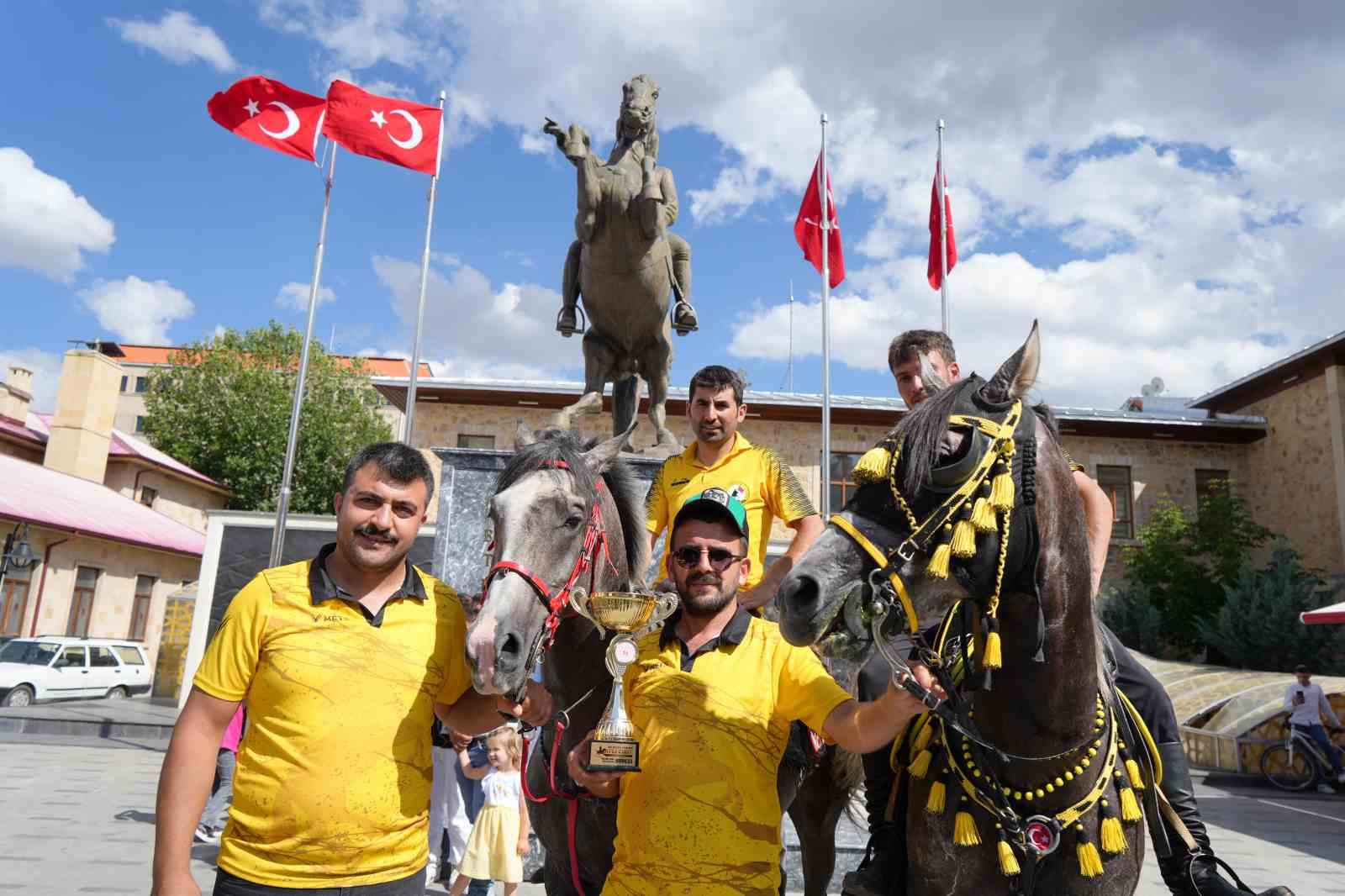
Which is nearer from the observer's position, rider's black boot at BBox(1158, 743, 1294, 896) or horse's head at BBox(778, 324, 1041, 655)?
horse's head at BBox(778, 324, 1041, 655)

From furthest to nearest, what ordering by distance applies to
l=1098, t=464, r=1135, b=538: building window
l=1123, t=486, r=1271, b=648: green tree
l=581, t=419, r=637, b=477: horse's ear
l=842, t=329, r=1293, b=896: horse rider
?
l=1098, t=464, r=1135, b=538: building window
l=1123, t=486, r=1271, b=648: green tree
l=581, t=419, r=637, b=477: horse's ear
l=842, t=329, r=1293, b=896: horse rider

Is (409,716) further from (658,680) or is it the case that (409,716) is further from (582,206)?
(582,206)

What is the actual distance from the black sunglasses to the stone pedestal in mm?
3878

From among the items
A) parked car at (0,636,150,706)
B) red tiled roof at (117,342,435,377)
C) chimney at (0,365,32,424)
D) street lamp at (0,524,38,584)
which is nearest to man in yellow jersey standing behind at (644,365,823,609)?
street lamp at (0,524,38,584)

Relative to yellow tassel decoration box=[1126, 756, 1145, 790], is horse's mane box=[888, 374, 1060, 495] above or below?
above

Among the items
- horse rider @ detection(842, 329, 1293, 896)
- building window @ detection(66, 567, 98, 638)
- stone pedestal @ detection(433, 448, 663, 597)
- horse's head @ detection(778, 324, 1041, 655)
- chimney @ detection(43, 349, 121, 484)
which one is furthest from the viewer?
chimney @ detection(43, 349, 121, 484)

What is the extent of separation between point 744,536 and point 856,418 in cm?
2412

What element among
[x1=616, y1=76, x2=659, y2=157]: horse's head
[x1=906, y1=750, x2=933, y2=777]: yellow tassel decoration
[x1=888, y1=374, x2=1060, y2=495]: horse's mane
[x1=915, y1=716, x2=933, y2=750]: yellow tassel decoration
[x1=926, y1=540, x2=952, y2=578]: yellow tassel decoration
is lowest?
[x1=906, y1=750, x2=933, y2=777]: yellow tassel decoration

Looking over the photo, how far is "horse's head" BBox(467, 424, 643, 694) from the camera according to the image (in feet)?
7.92

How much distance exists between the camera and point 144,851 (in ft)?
22.8

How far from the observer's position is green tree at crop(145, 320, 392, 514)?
34.3 m

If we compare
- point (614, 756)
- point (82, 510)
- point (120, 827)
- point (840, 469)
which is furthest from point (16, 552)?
point (614, 756)

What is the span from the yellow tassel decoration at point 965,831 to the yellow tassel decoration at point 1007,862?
70 mm

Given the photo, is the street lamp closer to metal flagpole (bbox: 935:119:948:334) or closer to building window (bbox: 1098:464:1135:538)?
metal flagpole (bbox: 935:119:948:334)
